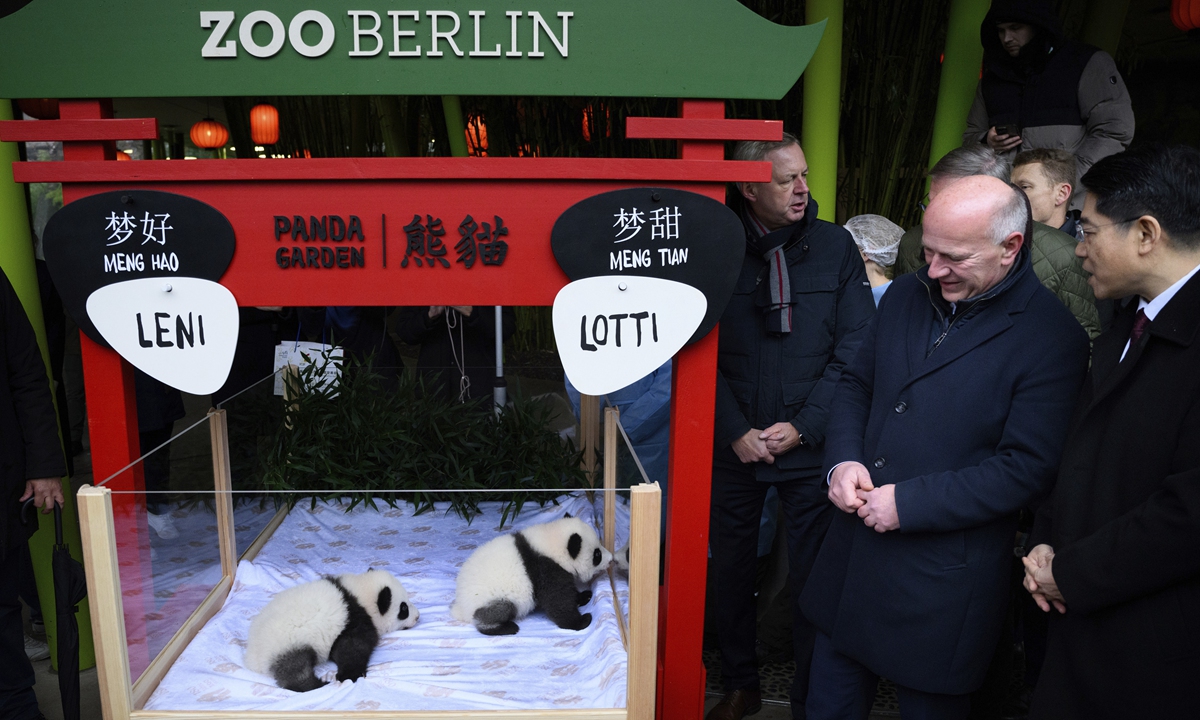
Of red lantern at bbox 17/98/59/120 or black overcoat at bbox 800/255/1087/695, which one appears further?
red lantern at bbox 17/98/59/120

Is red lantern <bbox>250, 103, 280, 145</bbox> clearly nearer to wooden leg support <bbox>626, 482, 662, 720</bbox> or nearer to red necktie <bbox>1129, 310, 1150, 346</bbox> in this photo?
wooden leg support <bbox>626, 482, 662, 720</bbox>

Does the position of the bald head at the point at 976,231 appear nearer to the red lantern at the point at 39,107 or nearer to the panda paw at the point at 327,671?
the panda paw at the point at 327,671

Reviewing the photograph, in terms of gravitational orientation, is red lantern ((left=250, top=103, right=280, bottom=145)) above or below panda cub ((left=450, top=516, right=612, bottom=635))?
above

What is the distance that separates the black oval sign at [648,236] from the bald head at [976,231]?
1.33 ft

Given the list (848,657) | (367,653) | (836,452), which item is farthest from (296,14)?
(848,657)

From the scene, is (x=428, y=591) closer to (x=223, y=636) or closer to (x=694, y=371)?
(x=223, y=636)

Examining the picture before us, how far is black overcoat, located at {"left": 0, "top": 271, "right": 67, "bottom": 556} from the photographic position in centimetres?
214

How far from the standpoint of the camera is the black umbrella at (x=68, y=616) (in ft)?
5.93

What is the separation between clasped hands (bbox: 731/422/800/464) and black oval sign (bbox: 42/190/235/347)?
143 centimetres

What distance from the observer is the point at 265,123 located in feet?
22.5

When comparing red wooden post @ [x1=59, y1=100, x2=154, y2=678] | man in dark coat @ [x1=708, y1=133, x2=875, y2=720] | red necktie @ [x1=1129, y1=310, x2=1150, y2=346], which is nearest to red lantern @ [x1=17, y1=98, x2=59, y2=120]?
red wooden post @ [x1=59, y1=100, x2=154, y2=678]

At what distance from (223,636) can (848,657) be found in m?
1.41

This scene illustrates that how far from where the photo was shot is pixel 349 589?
73.1 inches

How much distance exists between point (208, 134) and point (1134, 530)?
35.6 ft
